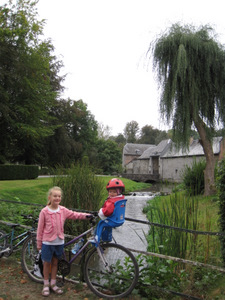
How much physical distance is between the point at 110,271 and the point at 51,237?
2.63 feet

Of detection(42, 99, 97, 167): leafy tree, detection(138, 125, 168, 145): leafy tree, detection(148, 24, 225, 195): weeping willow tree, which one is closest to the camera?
detection(148, 24, 225, 195): weeping willow tree

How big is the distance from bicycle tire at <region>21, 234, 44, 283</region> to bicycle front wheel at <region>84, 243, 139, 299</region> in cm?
89

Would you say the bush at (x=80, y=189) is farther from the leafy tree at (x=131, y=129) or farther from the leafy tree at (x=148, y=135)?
the leafy tree at (x=131, y=129)

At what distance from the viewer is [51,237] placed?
3297 millimetres

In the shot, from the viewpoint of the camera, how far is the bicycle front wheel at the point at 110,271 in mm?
3172

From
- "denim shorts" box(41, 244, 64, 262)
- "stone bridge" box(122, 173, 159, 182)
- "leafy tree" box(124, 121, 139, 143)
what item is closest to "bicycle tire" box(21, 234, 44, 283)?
"denim shorts" box(41, 244, 64, 262)

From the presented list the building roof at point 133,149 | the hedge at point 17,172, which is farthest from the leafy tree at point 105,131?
the hedge at point 17,172

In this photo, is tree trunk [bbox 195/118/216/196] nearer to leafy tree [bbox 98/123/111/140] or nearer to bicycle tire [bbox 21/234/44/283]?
bicycle tire [bbox 21/234/44/283]

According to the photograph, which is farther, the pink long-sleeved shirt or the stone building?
the stone building

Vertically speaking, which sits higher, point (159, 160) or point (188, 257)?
point (159, 160)

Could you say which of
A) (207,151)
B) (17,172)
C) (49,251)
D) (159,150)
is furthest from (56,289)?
(159,150)

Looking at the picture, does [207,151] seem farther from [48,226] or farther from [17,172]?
[17,172]

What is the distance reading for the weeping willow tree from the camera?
12977 mm

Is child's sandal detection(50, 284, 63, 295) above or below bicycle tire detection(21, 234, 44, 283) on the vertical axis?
below
